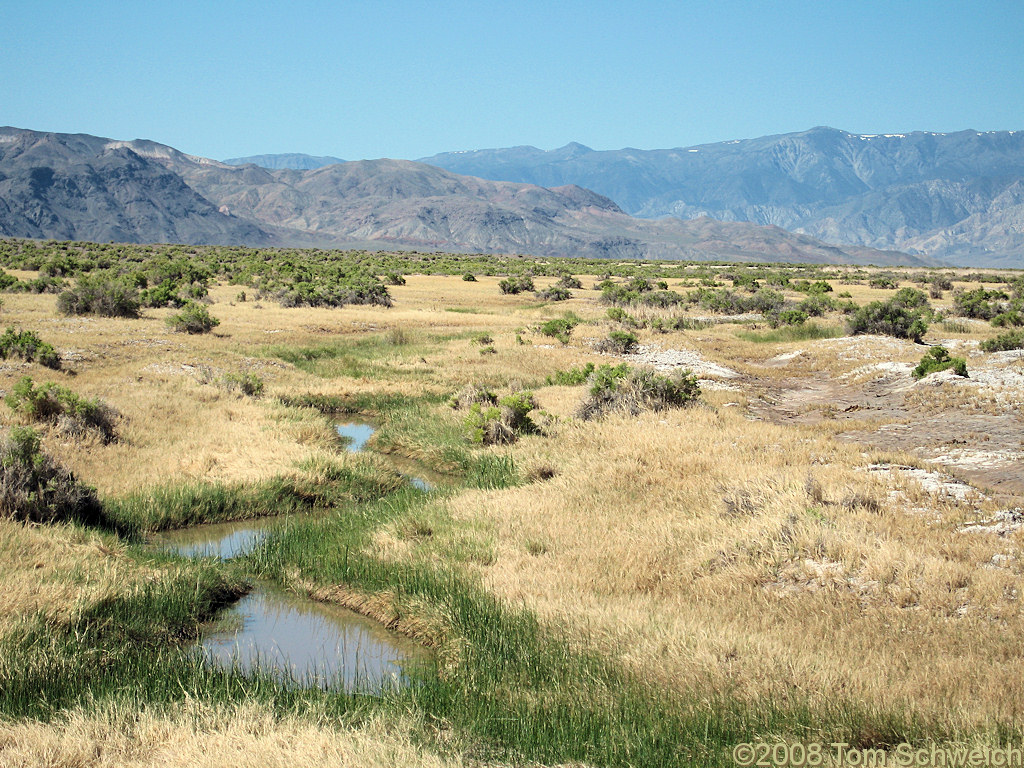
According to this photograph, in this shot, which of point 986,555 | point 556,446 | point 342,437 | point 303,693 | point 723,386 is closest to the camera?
point 303,693

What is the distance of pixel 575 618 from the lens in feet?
24.9

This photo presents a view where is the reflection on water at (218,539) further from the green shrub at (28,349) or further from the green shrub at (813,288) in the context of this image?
the green shrub at (813,288)

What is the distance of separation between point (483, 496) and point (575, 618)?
14.6ft

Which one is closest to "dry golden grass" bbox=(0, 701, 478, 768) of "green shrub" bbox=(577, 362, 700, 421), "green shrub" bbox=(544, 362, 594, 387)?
"green shrub" bbox=(577, 362, 700, 421)

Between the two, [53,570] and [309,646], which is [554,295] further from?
[53,570]

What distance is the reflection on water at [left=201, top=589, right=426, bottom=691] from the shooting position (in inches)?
287

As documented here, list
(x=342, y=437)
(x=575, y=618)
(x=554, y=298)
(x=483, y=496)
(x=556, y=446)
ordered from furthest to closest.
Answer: (x=554, y=298)
(x=342, y=437)
(x=556, y=446)
(x=483, y=496)
(x=575, y=618)

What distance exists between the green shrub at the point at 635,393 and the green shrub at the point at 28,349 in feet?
39.1

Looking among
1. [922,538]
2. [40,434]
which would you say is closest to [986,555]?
[922,538]

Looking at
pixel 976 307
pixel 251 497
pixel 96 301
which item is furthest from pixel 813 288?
pixel 251 497

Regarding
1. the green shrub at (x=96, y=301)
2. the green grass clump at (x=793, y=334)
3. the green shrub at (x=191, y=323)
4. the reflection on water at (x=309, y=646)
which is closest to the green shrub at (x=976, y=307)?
the green grass clump at (x=793, y=334)

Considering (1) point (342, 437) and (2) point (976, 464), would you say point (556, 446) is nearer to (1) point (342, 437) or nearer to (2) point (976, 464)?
(1) point (342, 437)

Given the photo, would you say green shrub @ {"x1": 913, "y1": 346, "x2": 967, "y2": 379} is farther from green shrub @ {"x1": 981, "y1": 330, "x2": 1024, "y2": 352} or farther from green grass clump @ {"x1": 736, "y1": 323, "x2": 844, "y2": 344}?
green grass clump @ {"x1": 736, "y1": 323, "x2": 844, "y2": 344}

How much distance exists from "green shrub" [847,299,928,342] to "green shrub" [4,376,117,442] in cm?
2518
